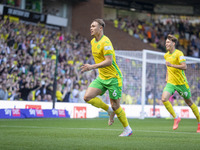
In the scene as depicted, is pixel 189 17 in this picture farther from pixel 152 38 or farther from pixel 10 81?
pixel 10 81

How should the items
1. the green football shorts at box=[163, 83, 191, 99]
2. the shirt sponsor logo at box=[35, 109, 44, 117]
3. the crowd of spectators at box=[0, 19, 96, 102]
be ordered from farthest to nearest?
1. the crowd of spectators at box=[0, 19, 96, 102]
2. the shirt sponsor logo at box=[35, 109, 44, 117]
3. the green football shorts at box=[163, 83, 191, 99]

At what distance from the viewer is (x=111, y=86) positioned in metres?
7.50

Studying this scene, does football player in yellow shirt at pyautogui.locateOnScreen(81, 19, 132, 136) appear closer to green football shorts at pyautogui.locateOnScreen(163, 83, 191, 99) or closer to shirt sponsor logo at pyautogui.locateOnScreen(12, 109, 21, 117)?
green football shorts at pyautogui.locateOnScreen(163, 83, 191, 99)

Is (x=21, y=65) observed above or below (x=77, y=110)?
above

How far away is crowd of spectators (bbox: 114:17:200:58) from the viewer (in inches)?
1312

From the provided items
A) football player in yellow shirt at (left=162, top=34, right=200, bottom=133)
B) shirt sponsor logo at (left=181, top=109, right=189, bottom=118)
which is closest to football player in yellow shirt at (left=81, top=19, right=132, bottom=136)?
football player in yellow shirt at (left=162, top=34, right=200, bottom=133)

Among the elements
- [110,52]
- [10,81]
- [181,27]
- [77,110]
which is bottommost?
[77,110]

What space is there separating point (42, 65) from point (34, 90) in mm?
2502

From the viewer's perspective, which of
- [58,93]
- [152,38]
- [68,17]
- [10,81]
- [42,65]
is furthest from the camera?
Answer: [152,38]

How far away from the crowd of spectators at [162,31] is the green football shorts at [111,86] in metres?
25.3

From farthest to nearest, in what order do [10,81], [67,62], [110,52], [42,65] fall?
[67,62] → [42,65] → [10,81] → [110,52]

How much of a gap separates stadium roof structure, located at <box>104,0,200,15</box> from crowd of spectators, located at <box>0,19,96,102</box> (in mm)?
11739

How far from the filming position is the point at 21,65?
18938 mm

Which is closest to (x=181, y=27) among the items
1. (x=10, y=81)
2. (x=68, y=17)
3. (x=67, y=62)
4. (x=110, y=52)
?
(x=68, y=17)
